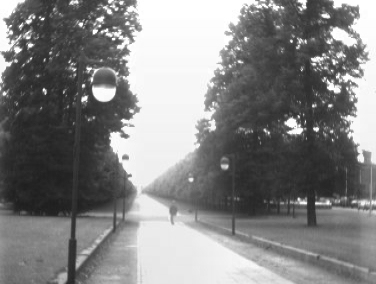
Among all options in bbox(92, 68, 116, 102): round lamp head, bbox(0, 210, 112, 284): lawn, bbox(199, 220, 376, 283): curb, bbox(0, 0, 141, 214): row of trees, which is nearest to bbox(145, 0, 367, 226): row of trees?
bbox(0, 0, 141, 214): row of trees

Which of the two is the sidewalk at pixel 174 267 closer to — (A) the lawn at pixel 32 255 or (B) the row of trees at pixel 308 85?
(A) the lawn at pixel 32 255

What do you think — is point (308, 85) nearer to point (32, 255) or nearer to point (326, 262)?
point (326, 262)

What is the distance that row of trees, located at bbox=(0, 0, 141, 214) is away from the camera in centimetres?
3997

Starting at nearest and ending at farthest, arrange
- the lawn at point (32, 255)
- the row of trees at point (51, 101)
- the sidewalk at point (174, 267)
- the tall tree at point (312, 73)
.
→ the lawn at point (32, 255)
the sidewalk at point (174, 267)
the tall tree at point (312, 73)
the row of trees at point (51, 101)

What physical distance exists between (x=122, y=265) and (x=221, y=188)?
40.2 meters

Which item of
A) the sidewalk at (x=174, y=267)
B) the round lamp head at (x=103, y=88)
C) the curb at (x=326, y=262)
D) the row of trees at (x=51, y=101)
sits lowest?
the sidewalk at (x=174, y=267)

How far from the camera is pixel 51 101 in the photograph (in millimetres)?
40500

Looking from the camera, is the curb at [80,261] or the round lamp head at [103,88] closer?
the round lamp head at [103,88]

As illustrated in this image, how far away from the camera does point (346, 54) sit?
34750mm

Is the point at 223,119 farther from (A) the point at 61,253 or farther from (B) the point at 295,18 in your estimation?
(A) the point at 61,253

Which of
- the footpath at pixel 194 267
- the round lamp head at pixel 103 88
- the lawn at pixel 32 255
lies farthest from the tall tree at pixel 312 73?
the round lamp head at pixel 103 88

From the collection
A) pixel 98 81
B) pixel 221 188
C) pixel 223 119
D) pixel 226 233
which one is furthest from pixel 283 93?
pixel 98 81

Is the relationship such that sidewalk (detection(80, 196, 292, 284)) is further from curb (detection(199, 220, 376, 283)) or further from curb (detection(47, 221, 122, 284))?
curb (detection(199, 220, 376, 283))

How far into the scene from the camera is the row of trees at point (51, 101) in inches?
1574
